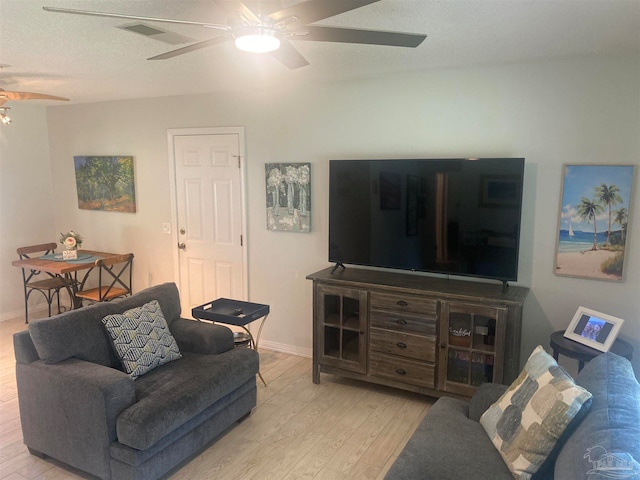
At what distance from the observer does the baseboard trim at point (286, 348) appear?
429 centimetres

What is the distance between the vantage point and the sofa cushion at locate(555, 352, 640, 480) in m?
1.40

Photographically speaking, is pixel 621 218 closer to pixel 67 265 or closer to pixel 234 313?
pixel 234 313

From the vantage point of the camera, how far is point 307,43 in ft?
8.84

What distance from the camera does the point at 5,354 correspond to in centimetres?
427

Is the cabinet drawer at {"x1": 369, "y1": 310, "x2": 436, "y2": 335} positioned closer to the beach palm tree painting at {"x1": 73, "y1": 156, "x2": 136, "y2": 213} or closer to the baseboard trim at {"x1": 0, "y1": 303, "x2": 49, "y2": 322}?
the beach palm tree painting at {"x1": 73, "y1": 156, "x2": 136, "y2": 213}

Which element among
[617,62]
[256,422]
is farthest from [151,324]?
[617,62]

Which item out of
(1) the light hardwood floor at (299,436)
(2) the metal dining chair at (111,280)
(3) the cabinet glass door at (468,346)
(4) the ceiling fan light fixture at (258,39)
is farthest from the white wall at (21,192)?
(3) the cabinet glass door at (468,346)

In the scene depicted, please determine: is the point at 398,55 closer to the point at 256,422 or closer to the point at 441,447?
the point at 441,447

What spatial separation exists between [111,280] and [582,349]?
4.95 metres

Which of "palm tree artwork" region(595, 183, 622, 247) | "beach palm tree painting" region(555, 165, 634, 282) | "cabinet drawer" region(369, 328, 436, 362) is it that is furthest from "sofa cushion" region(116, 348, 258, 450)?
"palm tree artwork" region(595, 183, 622, 247)

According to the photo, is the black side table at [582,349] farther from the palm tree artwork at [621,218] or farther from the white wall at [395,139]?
the palm tree artwork at [621,218]

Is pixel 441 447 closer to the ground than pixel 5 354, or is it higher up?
higher up

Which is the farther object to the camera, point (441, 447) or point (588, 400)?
point (441, 447)

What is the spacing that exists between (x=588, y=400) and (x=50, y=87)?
478 cm
